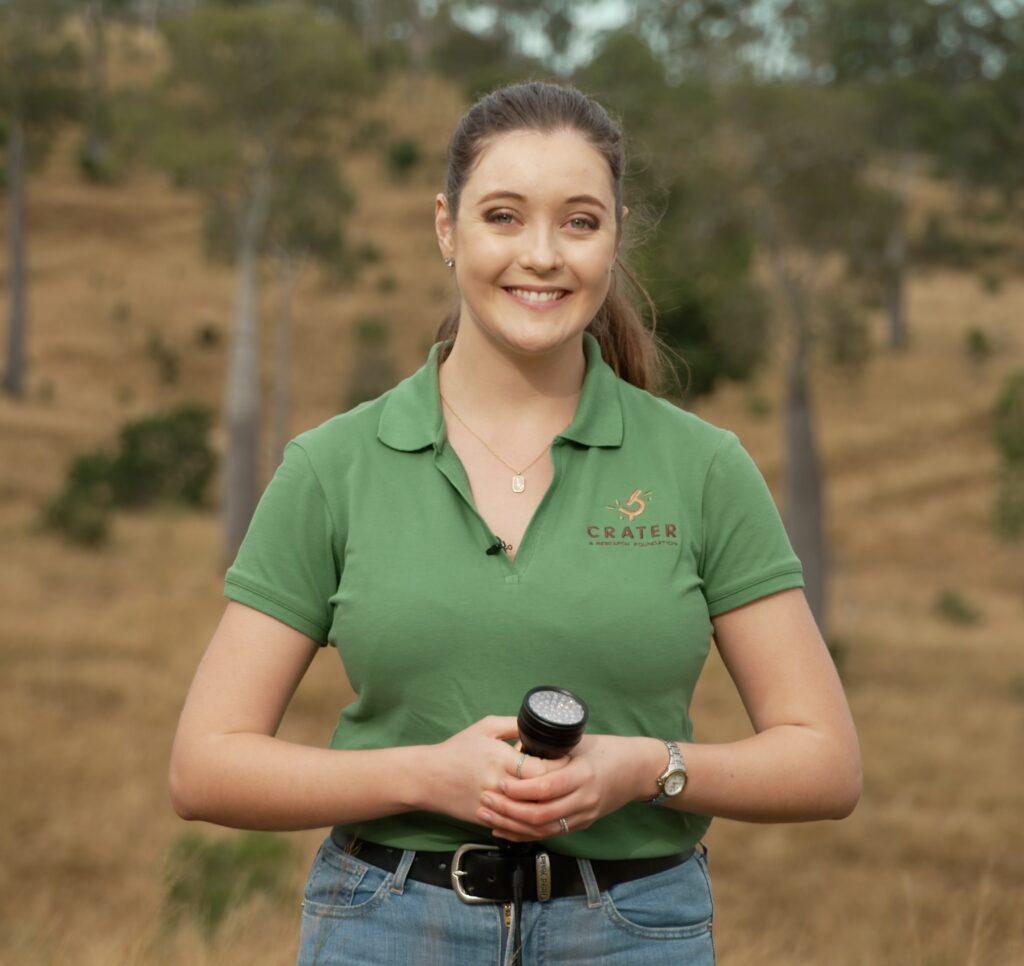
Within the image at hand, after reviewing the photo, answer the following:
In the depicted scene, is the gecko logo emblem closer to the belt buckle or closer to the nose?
the nose

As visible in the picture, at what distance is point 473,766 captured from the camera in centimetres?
178

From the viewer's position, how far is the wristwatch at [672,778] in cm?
188

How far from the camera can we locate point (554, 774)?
→ 1.74 metres

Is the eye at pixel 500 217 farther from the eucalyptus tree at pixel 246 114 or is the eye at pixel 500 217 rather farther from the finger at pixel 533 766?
the eucalyptus tree at pixel 246 114

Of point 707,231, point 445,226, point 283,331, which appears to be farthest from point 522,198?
point 283,331

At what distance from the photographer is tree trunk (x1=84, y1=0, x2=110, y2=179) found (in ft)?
144

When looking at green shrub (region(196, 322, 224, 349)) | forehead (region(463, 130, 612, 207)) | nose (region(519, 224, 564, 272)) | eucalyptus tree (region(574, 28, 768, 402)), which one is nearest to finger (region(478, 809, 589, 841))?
nose (region(519, 224, 564, 272))

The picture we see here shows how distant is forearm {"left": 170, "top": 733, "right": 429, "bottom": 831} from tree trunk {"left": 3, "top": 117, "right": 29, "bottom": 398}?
31985mm

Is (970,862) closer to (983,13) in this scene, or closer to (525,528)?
(525,528)

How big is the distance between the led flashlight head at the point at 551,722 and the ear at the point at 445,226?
0.79m

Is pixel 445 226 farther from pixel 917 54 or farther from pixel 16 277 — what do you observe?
pixel 16 277

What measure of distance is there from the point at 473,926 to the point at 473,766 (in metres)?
0.26

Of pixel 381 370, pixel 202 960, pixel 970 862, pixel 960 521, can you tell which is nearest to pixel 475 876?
pixel 202 960

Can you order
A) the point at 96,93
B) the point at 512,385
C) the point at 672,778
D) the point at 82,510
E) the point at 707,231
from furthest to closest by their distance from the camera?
1. the point at 96,93
2. the point at 82,510
3. the point at 707,231
4. the point at 512,385
5. the point at 672,778
